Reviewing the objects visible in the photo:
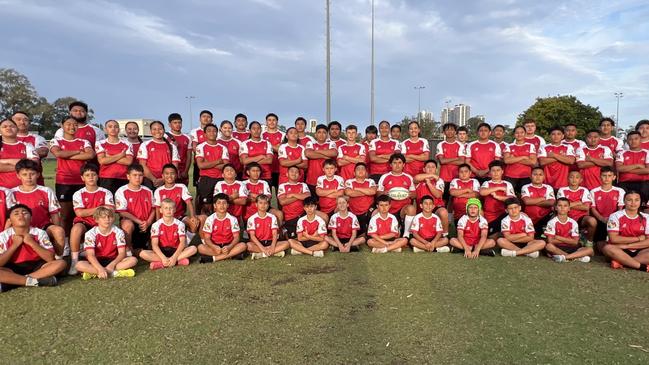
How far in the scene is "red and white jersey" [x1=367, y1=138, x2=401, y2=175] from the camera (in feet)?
25.4

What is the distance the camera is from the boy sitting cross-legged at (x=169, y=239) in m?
5.64

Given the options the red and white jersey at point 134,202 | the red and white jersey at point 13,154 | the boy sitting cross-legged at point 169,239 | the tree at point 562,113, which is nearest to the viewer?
the boy sitting cross-legged at point 169,239

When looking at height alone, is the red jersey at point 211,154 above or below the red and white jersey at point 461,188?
above

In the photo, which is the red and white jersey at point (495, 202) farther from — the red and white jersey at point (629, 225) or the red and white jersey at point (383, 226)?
Result: the red and white jersey at point (383, 226)

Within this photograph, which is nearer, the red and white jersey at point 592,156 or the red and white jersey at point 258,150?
the red and white jersey at point 592,156

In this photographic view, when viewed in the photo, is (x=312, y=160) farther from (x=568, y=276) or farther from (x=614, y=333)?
(x=614, y=333)

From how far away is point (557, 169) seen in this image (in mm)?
7387

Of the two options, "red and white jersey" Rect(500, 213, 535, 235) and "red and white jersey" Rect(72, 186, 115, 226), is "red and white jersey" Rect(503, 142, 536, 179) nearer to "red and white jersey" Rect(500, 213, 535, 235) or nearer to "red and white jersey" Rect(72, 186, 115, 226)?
"red and white jersey" Rect(500, 213, 535, 235)

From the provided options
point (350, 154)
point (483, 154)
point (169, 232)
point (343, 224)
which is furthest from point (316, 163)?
point (483, 154)

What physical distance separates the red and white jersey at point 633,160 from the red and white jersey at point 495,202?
1965 millimetres

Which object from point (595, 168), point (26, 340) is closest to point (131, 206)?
point (26, 340)

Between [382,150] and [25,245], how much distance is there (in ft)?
18.6

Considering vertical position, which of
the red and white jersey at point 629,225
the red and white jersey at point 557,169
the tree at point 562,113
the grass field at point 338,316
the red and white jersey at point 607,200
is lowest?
the grass field at point 338,316

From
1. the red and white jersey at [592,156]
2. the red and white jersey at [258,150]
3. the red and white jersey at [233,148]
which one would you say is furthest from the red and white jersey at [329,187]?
the red and white jersey at [592,156]
